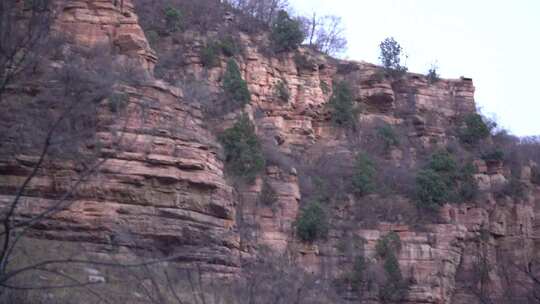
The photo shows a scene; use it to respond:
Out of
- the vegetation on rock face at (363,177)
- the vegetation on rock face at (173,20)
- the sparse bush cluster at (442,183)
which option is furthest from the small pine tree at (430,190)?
the vegetation on rock face at (173,20)

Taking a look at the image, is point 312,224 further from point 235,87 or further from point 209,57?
point 209,57

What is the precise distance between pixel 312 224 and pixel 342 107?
32.6 feet

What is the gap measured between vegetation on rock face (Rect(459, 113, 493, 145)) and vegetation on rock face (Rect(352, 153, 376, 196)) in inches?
326

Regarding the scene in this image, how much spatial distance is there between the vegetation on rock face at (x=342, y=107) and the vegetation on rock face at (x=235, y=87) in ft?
20.1

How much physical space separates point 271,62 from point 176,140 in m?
16.8

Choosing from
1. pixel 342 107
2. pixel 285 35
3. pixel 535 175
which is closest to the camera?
pixel 342 107

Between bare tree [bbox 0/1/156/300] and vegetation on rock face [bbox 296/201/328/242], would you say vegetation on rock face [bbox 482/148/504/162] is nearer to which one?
vegetation on rock face [bbox 296/201/328/242]

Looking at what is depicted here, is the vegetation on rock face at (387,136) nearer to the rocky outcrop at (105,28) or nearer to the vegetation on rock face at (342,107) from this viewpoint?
the vegetation on rock face at (342,107)

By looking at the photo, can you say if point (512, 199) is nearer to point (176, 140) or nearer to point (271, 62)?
point (271, 62)

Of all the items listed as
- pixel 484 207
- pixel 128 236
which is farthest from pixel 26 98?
pixel 484 207

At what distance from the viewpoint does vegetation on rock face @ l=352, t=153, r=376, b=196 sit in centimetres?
3916

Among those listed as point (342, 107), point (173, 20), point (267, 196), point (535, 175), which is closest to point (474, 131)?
point (535, 175)

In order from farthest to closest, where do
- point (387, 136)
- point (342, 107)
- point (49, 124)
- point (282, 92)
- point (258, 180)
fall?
1. point (387, 136)
2. point (342, 107)
3. point (282, 92)
4. point (258, 180)
5. point (49, 124)

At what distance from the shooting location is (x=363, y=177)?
39188mm
